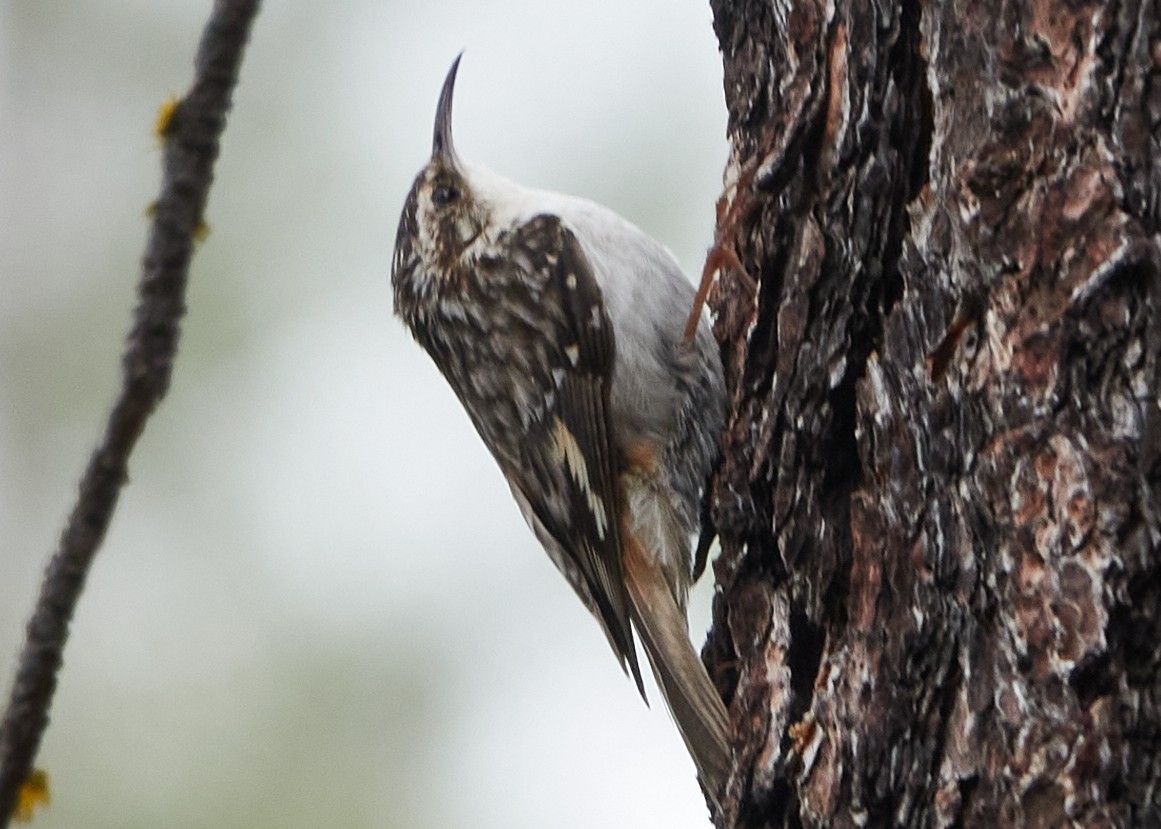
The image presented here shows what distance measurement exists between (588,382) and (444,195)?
0.67 metres

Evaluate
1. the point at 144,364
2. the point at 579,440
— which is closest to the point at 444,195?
the point at 579,440

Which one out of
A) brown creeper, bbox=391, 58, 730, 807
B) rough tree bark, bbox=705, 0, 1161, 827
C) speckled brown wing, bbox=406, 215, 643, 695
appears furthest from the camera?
speckled brown wing, bbox=406, 215, 643, 695

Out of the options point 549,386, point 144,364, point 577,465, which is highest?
point 144,364

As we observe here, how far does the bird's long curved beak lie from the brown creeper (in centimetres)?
10

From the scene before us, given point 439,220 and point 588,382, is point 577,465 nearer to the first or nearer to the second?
point 588,382

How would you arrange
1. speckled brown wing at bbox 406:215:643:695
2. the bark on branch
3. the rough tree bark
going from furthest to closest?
speckled brown wing at bbox 406:215:643:695 < the bark on branch < the rough tree bark

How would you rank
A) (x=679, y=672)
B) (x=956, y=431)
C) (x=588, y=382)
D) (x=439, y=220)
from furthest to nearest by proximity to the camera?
(x=439, y=220) < (x=588, y=382) < (x=679, y=672) < (x=956, y=431)

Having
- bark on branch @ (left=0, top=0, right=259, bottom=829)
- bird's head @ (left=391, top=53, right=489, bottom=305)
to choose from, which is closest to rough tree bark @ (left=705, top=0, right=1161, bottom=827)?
bark on branch @ (left=0, top=0, right=259, bottom=829)

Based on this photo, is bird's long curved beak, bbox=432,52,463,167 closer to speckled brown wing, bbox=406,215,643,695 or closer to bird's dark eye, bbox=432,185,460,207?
bird's dark eye, bbox=432,185,460,207

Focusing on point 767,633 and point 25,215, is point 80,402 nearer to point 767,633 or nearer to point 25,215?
point 25,215

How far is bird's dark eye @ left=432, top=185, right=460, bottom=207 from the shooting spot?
3.42 metres

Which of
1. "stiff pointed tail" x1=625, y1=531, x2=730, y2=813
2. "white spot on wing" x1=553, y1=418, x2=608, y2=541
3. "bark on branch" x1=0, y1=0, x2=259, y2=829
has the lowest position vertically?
"stiff pointed tail" x1=625, y1=531, x2=730, y2=813

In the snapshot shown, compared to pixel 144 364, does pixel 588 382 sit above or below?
below

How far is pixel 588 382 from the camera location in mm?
3025
